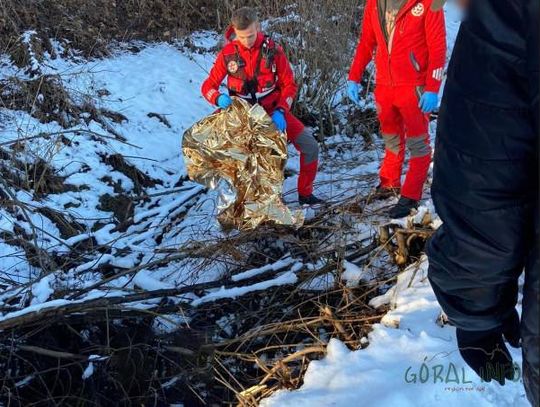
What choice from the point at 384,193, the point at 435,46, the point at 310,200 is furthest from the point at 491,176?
the point at 310,200

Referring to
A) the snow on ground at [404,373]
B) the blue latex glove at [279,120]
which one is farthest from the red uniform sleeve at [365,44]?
the snow on ground at [404,373]

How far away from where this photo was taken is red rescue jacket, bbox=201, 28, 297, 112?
3699 millimetres

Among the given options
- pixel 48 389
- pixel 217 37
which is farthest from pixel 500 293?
pixel 217 37

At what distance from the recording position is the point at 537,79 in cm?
94

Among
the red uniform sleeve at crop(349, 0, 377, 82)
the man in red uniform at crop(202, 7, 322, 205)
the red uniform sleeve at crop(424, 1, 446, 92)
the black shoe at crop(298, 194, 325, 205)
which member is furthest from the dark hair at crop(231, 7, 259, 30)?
the black shoe at crop(298, 194, 325, 205)

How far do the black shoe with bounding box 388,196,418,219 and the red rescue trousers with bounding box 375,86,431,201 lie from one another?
0.03 m

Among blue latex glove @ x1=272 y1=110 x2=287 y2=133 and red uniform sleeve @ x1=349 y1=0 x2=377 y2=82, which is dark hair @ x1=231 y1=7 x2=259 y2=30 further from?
red uniform sleeve @ x1=349 y1=0 x2=377 y2=82

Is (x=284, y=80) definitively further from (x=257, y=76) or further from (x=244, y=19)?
(x=244, y=19)

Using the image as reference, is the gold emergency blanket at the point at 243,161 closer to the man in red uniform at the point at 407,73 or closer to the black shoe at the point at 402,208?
the black shoe at the point at 402,208

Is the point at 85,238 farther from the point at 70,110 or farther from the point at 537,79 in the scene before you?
the point at 537,79

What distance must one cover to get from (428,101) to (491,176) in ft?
7.66

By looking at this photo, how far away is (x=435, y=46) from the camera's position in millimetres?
3203

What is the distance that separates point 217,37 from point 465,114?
691 cm

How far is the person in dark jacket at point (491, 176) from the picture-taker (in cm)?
99
